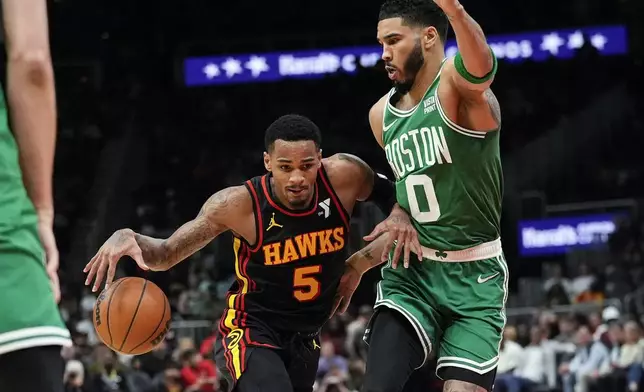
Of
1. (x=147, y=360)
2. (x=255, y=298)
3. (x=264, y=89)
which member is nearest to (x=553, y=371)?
(x=147, y=360)

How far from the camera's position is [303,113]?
73.5 ft

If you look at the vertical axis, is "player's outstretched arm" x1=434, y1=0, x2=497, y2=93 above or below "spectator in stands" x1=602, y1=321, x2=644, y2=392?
above

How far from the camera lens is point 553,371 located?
1358 centimetres

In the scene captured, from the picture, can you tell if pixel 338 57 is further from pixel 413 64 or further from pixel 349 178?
pixel 413 64

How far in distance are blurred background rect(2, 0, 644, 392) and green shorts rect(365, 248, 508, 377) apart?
11.9 meters

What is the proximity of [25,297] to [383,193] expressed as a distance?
320 cm

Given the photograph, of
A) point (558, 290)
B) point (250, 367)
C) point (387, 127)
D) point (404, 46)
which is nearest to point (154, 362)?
point (558, 290)

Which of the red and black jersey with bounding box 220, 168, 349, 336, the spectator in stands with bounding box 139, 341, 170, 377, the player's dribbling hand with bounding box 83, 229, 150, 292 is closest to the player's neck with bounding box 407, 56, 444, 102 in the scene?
the red and black jersey with bounding box 220, 168, 349, 336

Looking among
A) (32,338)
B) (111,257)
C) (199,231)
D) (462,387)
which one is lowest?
(462,387)

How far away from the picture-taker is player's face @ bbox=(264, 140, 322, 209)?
5.18 m

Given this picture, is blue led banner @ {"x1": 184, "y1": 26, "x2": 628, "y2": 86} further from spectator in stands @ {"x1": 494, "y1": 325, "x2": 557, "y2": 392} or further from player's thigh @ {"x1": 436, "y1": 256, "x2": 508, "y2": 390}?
player's thigh @ {"x1": 436, "y1": 256, "x2": 508, "y2": 390}

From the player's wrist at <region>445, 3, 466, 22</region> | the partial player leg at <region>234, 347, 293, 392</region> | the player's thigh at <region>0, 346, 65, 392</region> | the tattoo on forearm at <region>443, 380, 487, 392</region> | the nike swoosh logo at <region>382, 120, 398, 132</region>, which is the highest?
the player's wrist at <region>445, 3, 466, 22</region>

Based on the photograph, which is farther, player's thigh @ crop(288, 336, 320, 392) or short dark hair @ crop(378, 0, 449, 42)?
player's thigh @ crop(288, 336, 320, 392)

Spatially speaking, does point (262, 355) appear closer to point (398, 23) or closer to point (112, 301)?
point (112, 301)
